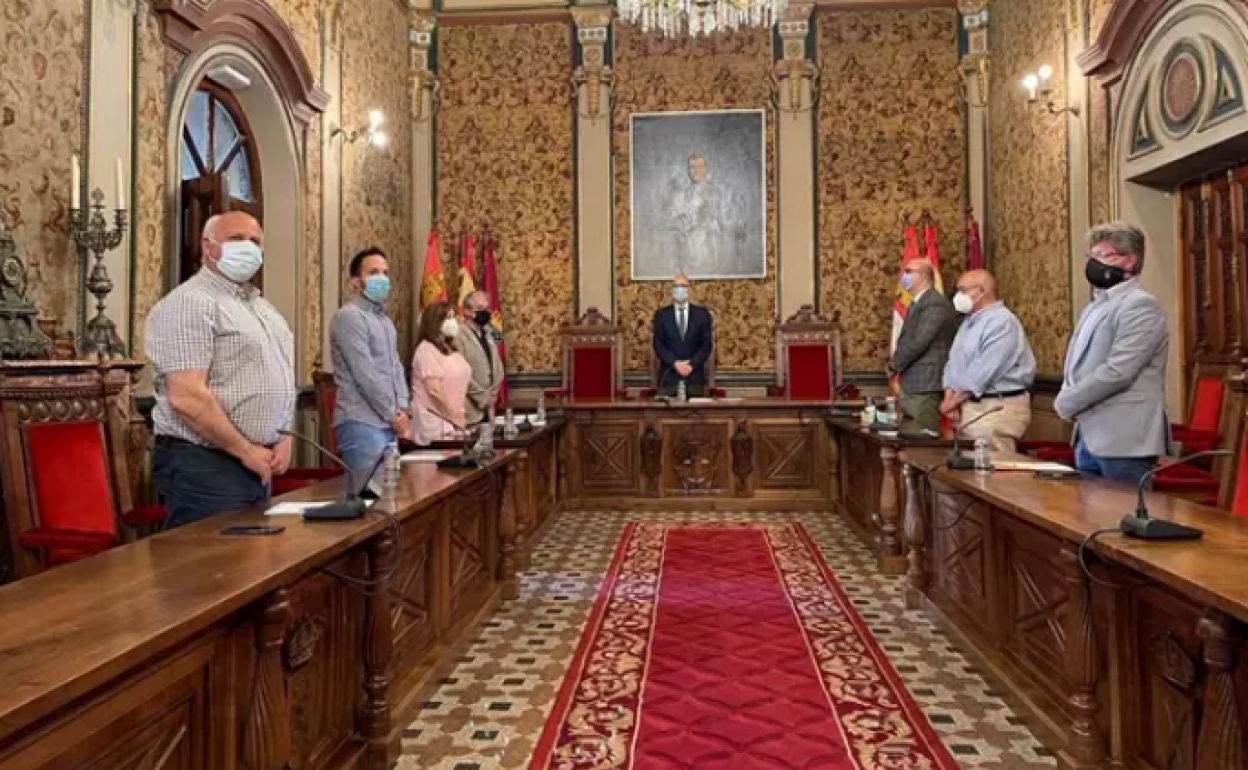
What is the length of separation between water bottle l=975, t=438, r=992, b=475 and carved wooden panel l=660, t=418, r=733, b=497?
3.89 meters

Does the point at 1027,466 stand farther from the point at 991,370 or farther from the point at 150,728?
the point at 150,728

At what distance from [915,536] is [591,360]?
5080 mm

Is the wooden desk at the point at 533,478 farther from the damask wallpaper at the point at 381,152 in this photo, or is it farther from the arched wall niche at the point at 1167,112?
the arched wall niche at the point at 1167,112

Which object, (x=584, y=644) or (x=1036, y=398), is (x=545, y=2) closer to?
(x=1036, y=398)

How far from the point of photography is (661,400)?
7676 millimetres

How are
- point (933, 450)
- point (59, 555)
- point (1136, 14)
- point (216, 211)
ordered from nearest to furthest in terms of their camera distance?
1. point (59, 555)
2. point (933, 450)
3. point (216, 211)
4. point (1136, 14)

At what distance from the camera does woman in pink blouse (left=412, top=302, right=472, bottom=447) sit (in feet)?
16.3

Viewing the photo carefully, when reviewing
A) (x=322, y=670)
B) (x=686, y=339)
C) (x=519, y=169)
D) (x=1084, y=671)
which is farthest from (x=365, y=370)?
(x=519, y=169)

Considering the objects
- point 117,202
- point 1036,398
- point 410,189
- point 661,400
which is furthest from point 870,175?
point 117,202

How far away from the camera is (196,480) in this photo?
8.99 ft

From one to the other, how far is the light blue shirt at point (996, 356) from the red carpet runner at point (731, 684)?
1342 mm

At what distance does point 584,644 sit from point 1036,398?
17.6 ft

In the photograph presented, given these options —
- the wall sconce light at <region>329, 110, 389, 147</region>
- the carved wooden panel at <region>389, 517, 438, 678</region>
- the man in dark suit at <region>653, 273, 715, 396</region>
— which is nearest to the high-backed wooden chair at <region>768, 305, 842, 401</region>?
the man in dark suit at <region>653, 273, 715, 396</region>

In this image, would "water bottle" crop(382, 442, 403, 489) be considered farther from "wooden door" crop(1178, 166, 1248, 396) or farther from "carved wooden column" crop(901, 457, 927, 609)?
"wooden door" crop(1178, 166, 1248, 396)
